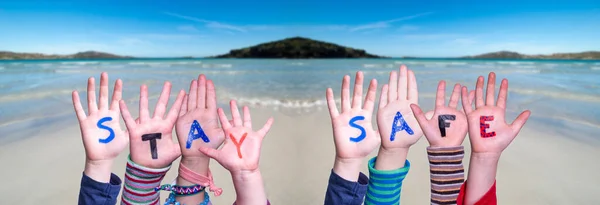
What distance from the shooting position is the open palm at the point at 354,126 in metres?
1.54

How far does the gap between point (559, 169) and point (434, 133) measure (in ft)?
6.06

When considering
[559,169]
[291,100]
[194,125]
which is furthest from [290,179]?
[291,100]

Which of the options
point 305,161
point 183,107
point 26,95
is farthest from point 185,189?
point 26,95

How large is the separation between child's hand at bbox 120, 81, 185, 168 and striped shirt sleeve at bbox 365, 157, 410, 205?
0.89 m

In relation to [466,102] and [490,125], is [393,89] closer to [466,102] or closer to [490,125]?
[466,102]

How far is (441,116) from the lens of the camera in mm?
1502

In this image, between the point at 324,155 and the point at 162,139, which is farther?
the point at 324,155

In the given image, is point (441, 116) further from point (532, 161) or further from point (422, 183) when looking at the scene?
point (532, 161)

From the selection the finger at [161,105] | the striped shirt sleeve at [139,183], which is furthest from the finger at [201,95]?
the striped shirt sleeve at [139,183]

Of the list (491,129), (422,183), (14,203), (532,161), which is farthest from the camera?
(532,161)

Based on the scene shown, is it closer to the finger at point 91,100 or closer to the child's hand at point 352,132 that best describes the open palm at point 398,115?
the child's hand at point 352,132

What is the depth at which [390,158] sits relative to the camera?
5.08 feet

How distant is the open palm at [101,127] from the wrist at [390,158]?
119 cm

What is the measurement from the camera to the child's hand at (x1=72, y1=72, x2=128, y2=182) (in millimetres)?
1546
